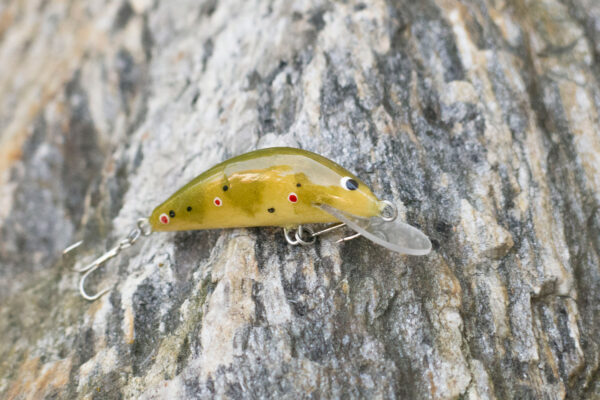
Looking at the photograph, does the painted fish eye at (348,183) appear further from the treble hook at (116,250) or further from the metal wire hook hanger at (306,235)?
the treble hook at (116,250)

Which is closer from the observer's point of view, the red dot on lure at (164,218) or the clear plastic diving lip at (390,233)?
the clear plastic diving lip at (390,233)

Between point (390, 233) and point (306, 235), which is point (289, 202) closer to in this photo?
point (306, 235)

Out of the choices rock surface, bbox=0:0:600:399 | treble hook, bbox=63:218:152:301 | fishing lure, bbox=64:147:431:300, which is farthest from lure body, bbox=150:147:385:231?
treble hook, bbox=63:218:152:301

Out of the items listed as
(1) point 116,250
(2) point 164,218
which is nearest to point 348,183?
(2) point 164,218

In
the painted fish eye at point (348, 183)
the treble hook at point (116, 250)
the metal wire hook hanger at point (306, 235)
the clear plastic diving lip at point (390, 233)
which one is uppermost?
the painted fish eye at point (348, 183)

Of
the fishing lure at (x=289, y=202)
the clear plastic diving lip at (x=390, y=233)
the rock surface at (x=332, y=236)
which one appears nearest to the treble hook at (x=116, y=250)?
the rock surface at (x=332, y=236)

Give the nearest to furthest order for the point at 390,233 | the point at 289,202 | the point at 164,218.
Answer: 1. the point at 390,233
2. the point at 289,202
3. the point at 164,218

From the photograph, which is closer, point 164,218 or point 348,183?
point 348,183

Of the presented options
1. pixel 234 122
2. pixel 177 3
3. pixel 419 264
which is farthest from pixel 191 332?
pixel 177 3

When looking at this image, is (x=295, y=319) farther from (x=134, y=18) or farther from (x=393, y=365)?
(x=134, y=18)
